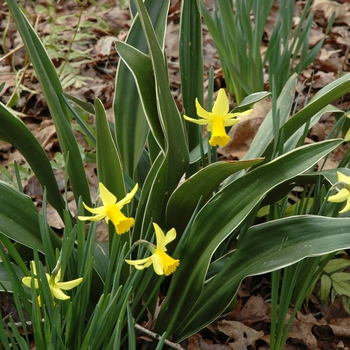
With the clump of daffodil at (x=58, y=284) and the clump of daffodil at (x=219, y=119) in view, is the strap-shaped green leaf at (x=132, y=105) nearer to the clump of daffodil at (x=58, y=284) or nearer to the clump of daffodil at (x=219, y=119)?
the clump of daffodil at (x=219, y=119)

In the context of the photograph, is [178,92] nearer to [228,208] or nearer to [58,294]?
[228,208]

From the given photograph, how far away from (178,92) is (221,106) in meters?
1.52

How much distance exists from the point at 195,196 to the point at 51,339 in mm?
512

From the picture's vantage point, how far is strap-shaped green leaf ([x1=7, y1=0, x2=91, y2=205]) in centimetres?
141

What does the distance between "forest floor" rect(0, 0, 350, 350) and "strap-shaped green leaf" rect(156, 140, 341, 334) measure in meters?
0.37

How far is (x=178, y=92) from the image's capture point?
2779 mm

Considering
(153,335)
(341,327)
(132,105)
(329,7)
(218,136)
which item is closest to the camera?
(218,136)

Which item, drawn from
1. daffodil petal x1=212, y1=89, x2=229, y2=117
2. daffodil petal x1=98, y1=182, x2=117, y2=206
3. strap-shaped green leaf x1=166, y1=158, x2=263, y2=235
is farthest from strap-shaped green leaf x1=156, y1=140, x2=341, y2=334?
daffodil petal x1=98, y1=182, x2=117, y2=206

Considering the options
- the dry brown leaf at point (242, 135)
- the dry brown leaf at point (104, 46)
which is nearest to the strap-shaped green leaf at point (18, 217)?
the dry brown leaf at point (242, 135)

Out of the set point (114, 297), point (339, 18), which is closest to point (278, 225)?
point (114, 297)

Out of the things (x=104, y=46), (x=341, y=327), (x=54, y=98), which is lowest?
(x=341, y=327)

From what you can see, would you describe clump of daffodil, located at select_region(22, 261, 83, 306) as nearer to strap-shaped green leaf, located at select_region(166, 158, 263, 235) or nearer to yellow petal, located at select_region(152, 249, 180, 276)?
yellow petal, located at select_region(152, 249, 180, 276)

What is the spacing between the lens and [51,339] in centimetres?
106

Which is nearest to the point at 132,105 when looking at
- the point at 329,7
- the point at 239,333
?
the point at 239,333
